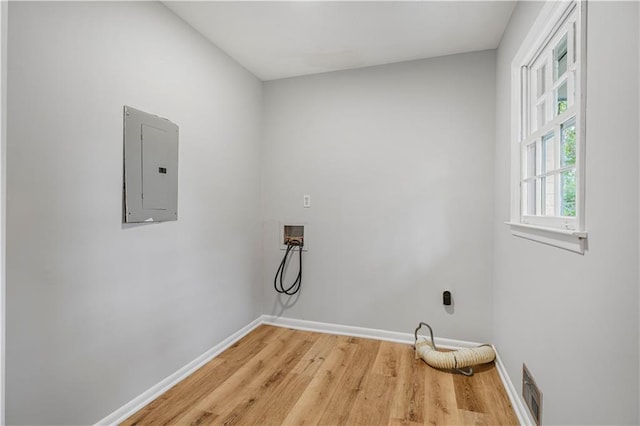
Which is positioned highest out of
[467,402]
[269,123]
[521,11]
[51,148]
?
[521,11]

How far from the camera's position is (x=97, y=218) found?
1605 millimetres

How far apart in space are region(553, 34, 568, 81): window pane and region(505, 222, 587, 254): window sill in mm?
780

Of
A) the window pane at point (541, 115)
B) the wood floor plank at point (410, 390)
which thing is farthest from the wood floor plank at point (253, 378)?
the window pane at point (541, 115)

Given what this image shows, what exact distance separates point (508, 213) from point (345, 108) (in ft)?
5.26

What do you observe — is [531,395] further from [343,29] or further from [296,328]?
[343,29]

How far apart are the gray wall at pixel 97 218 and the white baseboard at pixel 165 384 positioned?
0.04 meters

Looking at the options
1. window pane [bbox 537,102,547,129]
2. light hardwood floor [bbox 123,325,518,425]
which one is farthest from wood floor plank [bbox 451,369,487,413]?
window pane [bbox 537,102,547,129]

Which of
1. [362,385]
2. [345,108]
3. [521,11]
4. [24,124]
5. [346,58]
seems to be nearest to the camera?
[24,124]

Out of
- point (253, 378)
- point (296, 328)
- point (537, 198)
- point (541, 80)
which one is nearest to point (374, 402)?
point (253, 378)

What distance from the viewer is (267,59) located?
2.72m

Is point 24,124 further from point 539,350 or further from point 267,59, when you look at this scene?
point 539,350

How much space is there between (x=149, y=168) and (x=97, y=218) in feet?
1.38

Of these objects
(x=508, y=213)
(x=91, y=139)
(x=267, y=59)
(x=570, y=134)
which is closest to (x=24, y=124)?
(x=91, y=139)

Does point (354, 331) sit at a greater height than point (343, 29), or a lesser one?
lesser
